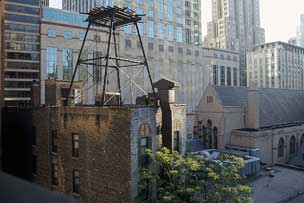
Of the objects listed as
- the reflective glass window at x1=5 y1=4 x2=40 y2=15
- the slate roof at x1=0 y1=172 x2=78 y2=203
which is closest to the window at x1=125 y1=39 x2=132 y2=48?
the reflective glass window at x1=5 y1=4 x2=40 y2=15

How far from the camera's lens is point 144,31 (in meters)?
77.1

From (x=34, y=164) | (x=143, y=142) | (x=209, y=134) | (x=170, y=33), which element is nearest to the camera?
(x=143, y=142)

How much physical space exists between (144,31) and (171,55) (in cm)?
1131

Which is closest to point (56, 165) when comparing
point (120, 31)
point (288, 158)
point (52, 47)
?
point (288, 158)

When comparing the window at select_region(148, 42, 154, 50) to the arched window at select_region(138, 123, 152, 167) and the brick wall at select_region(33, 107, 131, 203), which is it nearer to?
the brick wall at select_region(33, 107, 131, 203)

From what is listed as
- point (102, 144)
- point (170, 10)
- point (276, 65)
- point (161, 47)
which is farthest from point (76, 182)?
point (276, 65)

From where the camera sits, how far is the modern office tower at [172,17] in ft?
254

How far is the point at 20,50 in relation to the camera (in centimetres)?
7094

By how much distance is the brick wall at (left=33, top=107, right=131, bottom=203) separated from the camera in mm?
17938

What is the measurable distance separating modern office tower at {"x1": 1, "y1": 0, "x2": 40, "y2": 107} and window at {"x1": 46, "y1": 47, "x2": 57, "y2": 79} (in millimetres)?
7013

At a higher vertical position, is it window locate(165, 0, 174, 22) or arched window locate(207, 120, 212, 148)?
window locate(165, 0, 174, 22)

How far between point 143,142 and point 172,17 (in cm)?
7170

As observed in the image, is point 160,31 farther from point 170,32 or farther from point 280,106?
point 280,106

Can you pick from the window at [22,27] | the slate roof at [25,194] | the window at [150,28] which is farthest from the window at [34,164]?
the window at [150,28]
